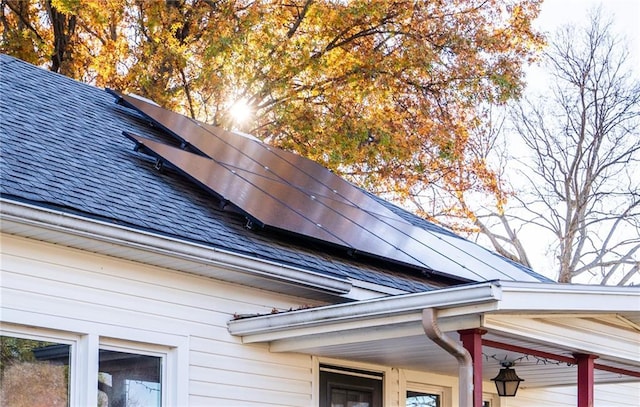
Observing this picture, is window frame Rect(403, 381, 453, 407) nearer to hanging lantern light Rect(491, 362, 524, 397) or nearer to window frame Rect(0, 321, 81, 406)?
hanging lantern light Rect(491, 362, 524, 397)

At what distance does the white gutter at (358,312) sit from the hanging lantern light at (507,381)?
7.34 feet

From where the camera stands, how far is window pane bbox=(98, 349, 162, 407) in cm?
689

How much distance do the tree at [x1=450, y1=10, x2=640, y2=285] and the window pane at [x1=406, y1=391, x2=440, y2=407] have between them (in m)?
16.1

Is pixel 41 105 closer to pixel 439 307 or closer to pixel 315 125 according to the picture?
pixel 439 307

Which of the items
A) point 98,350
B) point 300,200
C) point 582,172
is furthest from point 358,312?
point 582,172

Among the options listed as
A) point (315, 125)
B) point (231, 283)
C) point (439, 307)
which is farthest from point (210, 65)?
point (439, 307)

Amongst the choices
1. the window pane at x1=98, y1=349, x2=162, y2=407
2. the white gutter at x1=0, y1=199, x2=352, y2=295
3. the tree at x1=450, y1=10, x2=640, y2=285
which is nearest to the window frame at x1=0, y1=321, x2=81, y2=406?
the window pane at x1=98, y1=349, x2=162, y2=407

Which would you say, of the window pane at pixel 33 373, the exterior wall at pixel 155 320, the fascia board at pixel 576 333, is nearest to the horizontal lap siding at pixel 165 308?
the exterior wall at pixel 155 320

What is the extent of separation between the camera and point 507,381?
8.84 metres

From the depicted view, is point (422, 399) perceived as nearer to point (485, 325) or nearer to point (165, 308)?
point (485, 325)

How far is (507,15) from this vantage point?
22906 millimetres

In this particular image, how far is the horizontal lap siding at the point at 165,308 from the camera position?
648 cm

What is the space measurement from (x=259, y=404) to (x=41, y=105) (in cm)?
353

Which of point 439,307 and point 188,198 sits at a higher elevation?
point 188,198
